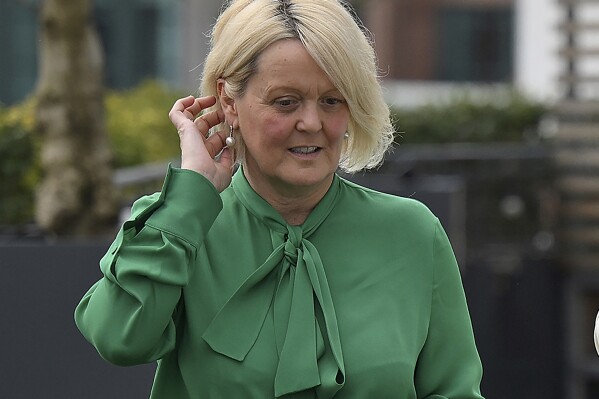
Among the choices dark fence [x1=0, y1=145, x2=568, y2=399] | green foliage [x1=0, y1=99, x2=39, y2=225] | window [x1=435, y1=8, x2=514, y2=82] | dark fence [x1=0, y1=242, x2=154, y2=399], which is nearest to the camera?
dark fence [x1=0, y1=242, x2=154, y2=399]

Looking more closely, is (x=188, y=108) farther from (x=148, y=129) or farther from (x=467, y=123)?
(x=467, y=123)

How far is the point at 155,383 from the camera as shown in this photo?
105 inches

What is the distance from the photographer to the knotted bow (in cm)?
258

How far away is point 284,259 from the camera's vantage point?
2.71 metres

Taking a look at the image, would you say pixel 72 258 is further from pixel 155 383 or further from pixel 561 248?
pixel 561 248

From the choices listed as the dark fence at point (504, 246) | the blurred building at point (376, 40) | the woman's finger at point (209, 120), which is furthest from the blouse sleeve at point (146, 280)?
the blurred building at point (376, 40)

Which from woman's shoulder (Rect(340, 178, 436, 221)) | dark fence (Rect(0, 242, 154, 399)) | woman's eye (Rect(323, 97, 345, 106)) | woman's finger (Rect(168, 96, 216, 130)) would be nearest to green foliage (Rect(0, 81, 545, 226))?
dark fence (Rect(0, 242, 154, 399))

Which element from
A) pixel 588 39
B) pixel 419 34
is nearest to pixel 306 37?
pixel 588 39

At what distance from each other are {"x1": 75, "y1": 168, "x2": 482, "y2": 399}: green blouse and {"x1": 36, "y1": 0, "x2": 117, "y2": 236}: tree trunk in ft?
16.3

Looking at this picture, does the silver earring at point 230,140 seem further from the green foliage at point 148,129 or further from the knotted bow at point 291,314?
the green foliage at point 148,129

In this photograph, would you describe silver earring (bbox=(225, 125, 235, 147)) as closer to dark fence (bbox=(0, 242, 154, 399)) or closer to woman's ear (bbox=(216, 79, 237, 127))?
woman's ear (bbox=(216, 79, 237, 127))

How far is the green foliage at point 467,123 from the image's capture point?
12625 mm

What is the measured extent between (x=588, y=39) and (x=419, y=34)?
9.78 m

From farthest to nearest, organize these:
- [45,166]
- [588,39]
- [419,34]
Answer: [419,34] < [588,39] < [45,166]
